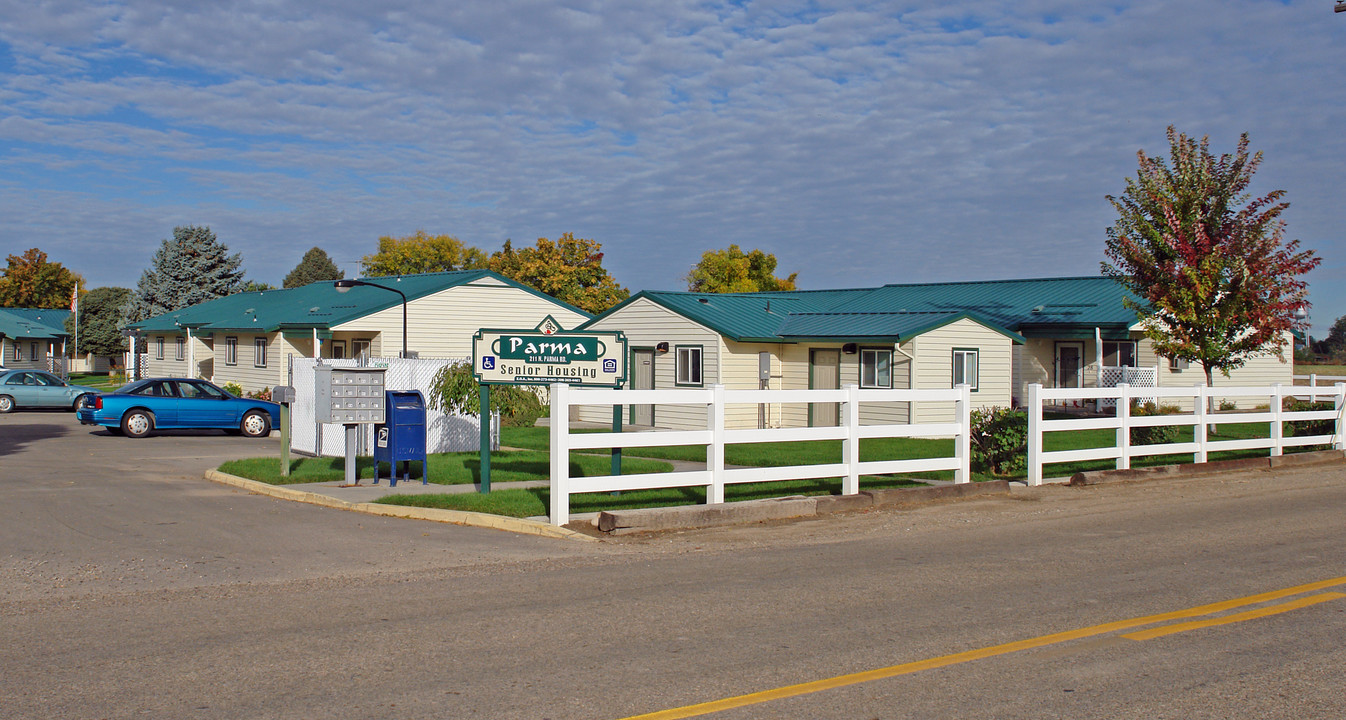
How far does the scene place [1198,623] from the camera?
7.01 meters

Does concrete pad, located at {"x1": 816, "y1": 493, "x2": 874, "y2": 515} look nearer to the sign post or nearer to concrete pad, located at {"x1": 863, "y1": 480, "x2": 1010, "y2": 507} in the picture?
concrete pad, located at {"x1": 863, "y1": 480, "x2": 1010, "y2": 507}

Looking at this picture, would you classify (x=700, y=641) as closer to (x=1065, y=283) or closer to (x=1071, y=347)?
(x=1071, y=347)

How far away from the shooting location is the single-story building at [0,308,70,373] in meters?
63.5

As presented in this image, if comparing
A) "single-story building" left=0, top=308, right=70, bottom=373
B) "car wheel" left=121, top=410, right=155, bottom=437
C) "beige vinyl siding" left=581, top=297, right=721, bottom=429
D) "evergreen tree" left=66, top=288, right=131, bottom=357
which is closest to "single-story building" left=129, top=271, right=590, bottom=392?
"car wheel" left=121, top=410, right=155, bottom=437

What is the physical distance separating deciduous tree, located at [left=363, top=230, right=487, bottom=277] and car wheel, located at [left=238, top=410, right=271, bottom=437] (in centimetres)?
5381

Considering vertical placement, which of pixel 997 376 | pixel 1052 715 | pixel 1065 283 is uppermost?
pixel 1065 283

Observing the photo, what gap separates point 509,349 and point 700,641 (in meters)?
7.13

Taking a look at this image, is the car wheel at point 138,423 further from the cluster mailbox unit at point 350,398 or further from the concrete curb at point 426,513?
the cluster mailbox unit at point 350,398

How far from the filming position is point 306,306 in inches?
1538

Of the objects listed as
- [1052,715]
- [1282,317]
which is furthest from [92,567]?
[1282,317]

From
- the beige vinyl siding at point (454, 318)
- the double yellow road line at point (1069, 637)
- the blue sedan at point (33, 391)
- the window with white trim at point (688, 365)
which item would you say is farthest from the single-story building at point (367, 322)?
the double yellow road line at point (1069, 637)

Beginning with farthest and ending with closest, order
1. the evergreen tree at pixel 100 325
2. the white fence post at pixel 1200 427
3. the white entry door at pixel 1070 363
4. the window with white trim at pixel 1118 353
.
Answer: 1. the evergreen tree at pixel 100 325
2. the white entry door at pixel 1070 363
3. the window with white trim at pixel 1118 353
4. the white fence post at pixel 1200 427

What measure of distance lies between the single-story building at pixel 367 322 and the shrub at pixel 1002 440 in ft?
73.8

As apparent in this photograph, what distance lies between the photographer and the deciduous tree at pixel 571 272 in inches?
2208
